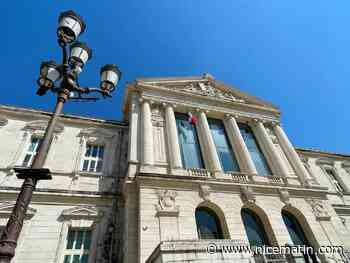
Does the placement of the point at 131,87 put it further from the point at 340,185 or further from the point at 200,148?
the point at 340,185

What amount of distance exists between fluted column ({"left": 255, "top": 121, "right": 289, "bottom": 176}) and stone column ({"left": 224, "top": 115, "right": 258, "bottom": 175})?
195 centimetres

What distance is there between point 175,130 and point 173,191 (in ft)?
15.3

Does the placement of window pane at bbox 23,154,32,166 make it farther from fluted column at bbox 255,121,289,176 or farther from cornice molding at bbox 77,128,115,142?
fluted column at bbox 255,121,289,176

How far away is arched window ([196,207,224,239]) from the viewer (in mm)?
11438

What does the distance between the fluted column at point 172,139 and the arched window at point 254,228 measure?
4.61 metres

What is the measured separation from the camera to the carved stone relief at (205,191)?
39.9 feet

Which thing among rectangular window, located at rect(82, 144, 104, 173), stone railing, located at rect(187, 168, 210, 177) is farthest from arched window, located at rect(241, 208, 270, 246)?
rectangular window, located at rect(82, 144, 104, 173)

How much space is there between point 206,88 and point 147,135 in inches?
371

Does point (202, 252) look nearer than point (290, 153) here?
Yes

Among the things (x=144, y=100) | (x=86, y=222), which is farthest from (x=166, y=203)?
(x=144, y=100)

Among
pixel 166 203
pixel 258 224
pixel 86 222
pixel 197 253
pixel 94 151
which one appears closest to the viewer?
pixel 197 253

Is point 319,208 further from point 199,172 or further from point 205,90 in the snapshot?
point 205,90

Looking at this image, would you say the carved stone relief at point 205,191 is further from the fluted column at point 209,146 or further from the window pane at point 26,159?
the window pane at point 26,159

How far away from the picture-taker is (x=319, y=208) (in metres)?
13.9
